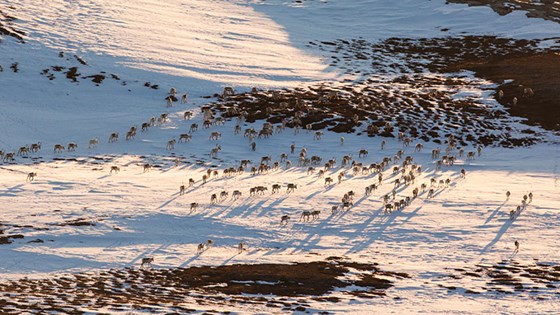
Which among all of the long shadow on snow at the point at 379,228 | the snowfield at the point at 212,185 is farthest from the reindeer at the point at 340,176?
the long shadow on snow at the point at 379,228

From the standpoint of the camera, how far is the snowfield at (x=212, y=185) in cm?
2814

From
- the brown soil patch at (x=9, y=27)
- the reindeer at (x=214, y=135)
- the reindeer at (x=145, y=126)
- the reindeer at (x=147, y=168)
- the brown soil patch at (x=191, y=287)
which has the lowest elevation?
the brown soil patch at (x=191, y=287)

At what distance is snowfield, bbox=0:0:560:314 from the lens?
28141 mm

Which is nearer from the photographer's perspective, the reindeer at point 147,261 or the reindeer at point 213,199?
the reindeer at point 147,261

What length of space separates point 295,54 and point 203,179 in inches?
1255

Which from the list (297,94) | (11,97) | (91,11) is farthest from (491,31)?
(11,97)

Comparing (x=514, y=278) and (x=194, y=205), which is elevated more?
(x=194, y=205)

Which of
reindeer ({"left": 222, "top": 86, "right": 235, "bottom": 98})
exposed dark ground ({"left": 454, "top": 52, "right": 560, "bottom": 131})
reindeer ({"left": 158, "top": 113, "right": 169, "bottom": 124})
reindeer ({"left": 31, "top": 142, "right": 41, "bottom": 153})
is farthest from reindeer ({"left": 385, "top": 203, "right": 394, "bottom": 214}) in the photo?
reindeer ({"left": 222, "top": 86, "right": 235, "bottom": 98})

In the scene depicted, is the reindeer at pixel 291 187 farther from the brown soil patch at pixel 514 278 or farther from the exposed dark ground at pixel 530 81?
the exposed dark ground at pixel 530 81

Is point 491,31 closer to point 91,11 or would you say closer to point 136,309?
point 91,11

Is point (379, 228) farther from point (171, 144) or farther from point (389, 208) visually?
point (171, 144)

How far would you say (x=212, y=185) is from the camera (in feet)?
122

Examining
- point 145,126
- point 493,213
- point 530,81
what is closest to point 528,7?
point 530,81

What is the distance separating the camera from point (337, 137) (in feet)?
159
